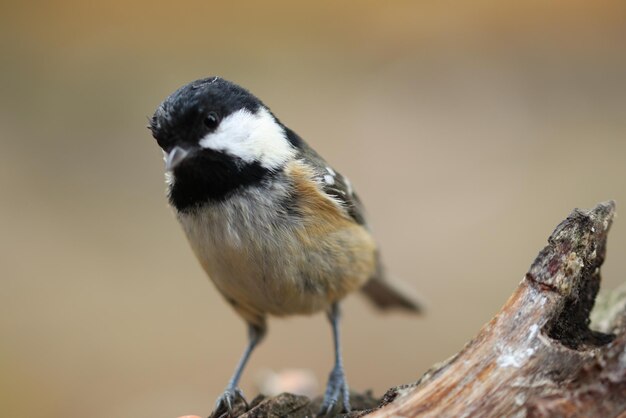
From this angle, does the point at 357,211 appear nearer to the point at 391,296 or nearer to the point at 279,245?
the point at 279,245

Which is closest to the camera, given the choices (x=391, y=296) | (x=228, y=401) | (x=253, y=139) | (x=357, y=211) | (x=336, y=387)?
(x=253, y=139)

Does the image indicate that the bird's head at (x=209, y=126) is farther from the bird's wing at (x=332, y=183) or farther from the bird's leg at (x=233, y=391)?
the bird's leg at (x=233, y=391)

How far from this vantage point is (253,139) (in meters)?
2.19

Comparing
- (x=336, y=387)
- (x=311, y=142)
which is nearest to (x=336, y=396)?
(x=336, y=387)

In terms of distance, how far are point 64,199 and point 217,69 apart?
6.43ft

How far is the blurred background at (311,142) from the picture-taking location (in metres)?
4.68

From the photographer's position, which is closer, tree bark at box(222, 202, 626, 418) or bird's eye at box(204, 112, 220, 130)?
tree bark at box(222, 202, 626, 418)

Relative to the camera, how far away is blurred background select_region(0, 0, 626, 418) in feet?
15.4

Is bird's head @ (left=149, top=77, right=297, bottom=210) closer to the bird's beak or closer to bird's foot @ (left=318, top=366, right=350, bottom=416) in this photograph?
the bird's beak

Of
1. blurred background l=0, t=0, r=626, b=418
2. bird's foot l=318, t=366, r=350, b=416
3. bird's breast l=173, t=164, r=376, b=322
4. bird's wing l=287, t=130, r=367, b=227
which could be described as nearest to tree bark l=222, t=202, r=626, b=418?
bird's foot l=318, t=366, r=350, b=416

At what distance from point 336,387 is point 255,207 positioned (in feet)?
2.54

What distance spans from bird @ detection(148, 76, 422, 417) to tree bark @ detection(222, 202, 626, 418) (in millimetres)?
777

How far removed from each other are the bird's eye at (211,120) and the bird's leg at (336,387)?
1004 mm

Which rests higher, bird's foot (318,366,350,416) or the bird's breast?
the bird's breast
